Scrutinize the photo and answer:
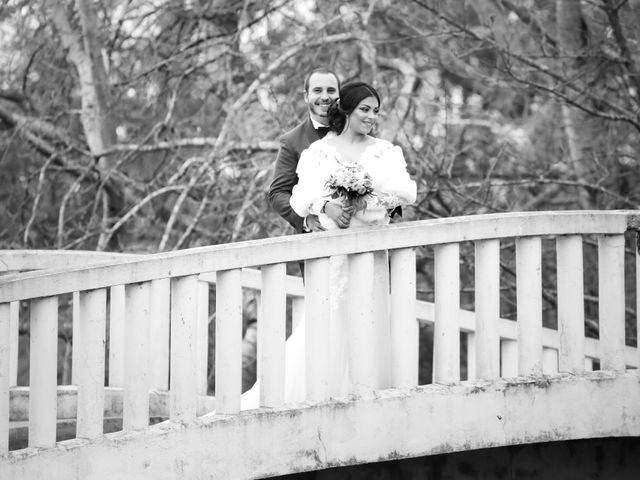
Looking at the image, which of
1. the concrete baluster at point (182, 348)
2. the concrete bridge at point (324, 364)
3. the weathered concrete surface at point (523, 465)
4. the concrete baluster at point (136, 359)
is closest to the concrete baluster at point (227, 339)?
the concrete bridge at point (324, 364)

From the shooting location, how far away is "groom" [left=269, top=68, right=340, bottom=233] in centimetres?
584

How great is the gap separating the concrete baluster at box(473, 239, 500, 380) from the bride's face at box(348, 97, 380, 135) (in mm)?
739

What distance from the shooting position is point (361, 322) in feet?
17.0

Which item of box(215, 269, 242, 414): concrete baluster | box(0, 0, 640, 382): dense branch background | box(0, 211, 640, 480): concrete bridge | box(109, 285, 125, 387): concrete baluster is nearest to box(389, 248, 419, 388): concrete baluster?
box(0, 211, 640, 480): concrete bridge

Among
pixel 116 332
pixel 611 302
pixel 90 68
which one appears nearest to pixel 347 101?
pixel 611 302

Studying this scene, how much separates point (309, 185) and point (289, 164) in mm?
373

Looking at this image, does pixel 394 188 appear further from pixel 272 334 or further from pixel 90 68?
pixel 90 68

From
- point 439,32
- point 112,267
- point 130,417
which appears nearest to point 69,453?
point 130,417

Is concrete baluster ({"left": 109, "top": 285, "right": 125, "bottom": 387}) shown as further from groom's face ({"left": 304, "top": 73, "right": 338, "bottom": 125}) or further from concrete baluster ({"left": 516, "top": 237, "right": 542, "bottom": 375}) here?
concrete baluster ({"left": 516, "top": 237, "right": 542, "bottom": 375})

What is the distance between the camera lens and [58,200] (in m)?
11.9

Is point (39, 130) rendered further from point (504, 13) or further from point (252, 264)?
point (252, 264)

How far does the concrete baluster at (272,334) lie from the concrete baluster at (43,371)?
86 cm

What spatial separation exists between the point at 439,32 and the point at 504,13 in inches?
59.9

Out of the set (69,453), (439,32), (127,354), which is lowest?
(69,453)
